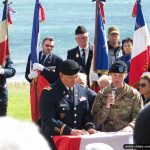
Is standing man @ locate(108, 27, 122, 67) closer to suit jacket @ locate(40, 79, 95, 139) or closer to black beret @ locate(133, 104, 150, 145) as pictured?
suit jacket @ locate(40, 79, 95, 139)

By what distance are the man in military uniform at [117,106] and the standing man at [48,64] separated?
230cm

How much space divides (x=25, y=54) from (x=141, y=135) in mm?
35019

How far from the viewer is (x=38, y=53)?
8492mm

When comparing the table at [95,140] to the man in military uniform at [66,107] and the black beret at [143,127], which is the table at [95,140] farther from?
the black beret at [143,127]

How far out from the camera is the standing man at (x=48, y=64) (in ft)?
27.1

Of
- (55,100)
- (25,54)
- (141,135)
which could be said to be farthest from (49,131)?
(25,54)

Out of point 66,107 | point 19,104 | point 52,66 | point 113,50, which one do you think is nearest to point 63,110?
point 66,107

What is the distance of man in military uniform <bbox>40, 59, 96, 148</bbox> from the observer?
226 inches

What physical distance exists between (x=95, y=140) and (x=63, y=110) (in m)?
0.68

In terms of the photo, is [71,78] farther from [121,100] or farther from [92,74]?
[92,74]

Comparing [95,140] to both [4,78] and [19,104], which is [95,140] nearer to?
[4,78]

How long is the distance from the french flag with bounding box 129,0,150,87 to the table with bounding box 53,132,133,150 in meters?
2.73

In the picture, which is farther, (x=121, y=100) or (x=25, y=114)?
(x=25, y=114)

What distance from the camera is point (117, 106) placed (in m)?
5.98
